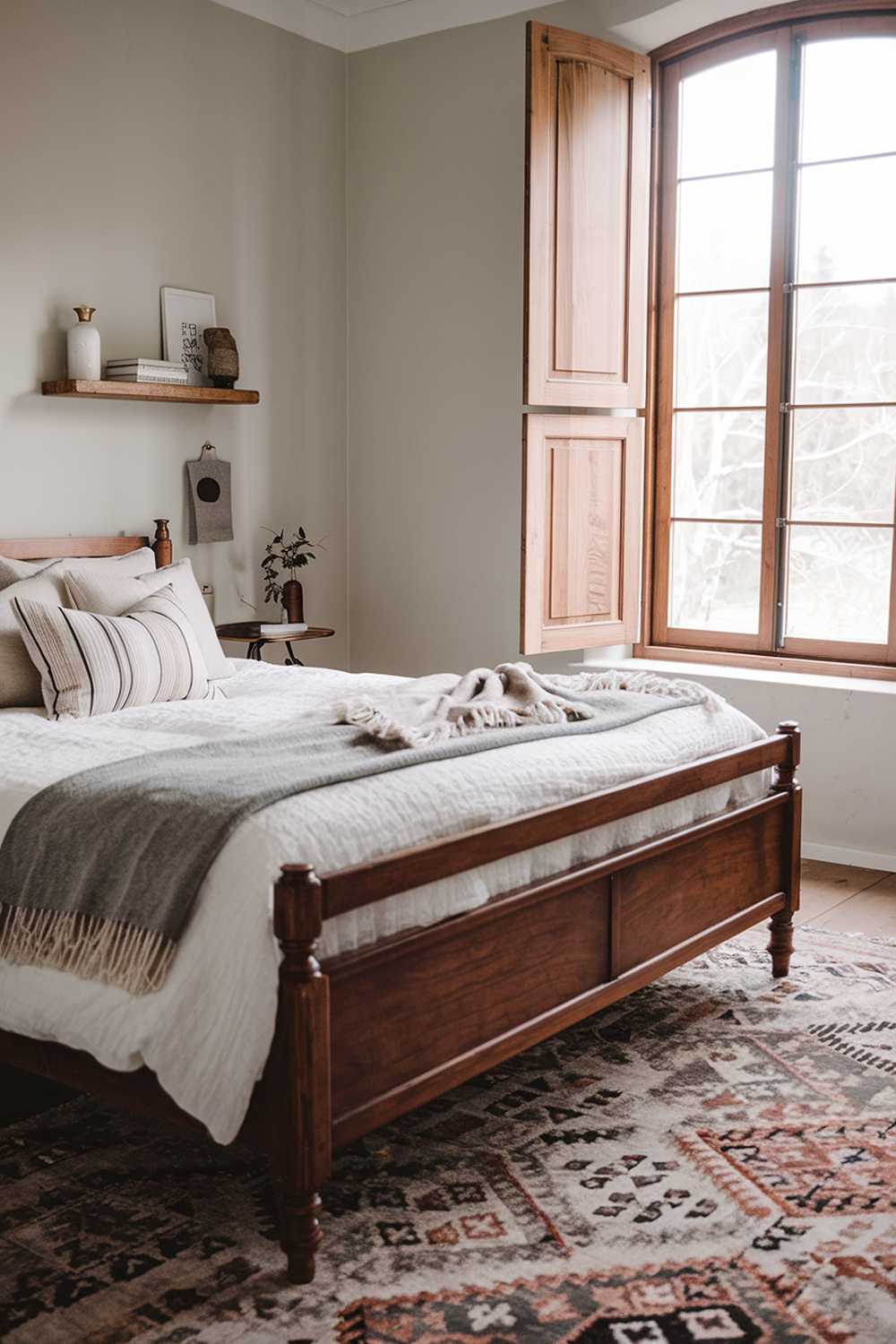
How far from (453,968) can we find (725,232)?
341cm

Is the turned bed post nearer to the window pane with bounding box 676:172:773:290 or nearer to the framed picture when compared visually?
the window pane with bounding box 676:172:773:290

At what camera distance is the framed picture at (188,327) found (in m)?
4.68

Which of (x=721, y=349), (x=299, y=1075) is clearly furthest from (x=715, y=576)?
(x=299, y=1075)

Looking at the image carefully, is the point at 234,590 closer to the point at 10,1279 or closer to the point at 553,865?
the point at 553,865

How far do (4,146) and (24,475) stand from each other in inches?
38.3

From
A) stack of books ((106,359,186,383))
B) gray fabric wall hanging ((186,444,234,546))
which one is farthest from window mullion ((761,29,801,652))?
stack of books ((106,359,186,383))

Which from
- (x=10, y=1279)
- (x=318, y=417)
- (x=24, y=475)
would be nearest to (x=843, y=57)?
(x=318, y=417)

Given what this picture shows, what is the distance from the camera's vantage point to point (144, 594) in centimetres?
381

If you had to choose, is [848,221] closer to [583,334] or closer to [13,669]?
[583,334]

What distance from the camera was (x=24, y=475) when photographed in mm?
4273

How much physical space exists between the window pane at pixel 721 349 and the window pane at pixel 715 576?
1.52ft

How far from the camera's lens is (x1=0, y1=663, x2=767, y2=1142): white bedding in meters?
2.14

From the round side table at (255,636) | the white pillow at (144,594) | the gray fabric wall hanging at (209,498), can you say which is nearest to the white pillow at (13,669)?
the white pillow at (144,594)

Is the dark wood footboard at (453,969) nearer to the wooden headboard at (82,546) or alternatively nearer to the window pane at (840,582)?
the window pane at (840,582)
